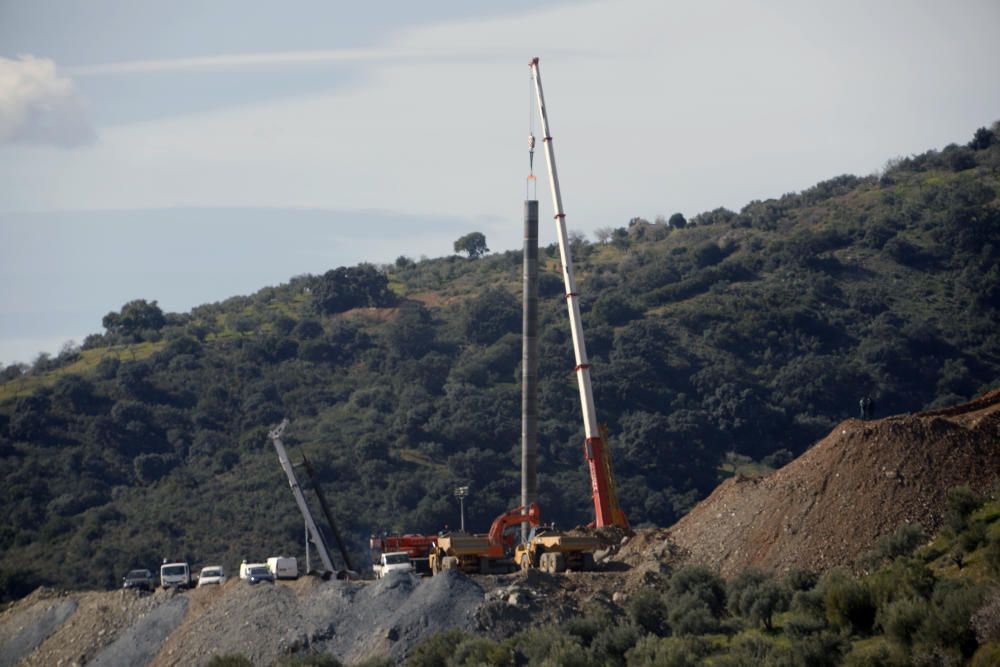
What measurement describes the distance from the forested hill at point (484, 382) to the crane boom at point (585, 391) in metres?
31.2

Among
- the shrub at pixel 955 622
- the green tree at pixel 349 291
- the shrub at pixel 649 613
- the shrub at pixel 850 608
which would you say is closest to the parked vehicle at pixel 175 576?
the shrub at pixel 649 613

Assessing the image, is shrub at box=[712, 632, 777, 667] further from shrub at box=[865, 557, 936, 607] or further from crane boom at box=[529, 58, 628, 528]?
crane boom at box=[529, 58, 628, 528]

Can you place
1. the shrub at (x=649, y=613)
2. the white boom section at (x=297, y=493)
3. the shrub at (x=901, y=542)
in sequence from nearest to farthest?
1. the shrub at (x=901, y=542)
2. the shrub at (x=649, y=613)
3. the white boom section at (x=297, y=493)

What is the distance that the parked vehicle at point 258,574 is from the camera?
2286 inches

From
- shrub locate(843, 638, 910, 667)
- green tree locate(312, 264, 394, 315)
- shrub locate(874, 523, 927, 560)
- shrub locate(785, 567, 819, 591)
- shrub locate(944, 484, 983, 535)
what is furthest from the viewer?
green tree locate(312, 264, 394, 315)

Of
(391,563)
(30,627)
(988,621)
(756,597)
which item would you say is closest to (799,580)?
(756,597)

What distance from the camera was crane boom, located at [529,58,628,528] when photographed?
6091 cm

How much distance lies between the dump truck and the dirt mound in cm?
437

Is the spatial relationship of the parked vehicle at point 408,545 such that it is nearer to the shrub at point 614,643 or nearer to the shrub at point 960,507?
the shrub at point 614,643

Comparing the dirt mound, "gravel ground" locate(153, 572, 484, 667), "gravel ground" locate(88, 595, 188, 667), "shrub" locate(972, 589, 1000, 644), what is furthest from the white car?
→ "shrub" locate(972, 589, 1000, 644)

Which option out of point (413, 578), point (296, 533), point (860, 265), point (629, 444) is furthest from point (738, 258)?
point (413, 578)

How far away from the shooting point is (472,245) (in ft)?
557

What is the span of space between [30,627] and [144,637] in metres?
7.90

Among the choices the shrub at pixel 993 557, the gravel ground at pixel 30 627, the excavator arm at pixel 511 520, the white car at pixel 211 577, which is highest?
the shrub at pixel 993 557
